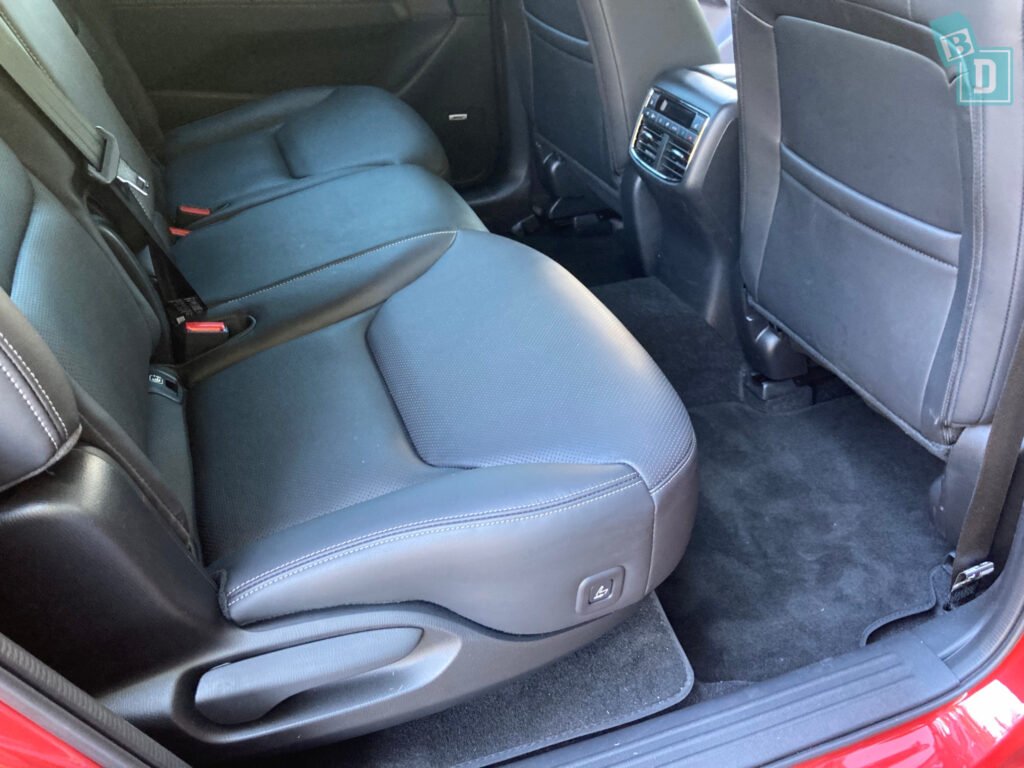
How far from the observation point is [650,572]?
93 centimetres

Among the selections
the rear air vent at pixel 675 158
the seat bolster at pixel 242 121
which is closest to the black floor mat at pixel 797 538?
the rear air vent at pixel 675 158

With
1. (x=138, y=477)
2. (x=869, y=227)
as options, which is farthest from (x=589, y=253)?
(x=138, y=477)

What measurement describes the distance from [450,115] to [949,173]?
139 cm

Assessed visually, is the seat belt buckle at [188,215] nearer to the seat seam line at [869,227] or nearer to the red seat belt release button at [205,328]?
the red seat belt release button at [205,328]

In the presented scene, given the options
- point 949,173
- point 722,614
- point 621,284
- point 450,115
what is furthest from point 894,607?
point 450,115

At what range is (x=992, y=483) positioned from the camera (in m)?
0.94

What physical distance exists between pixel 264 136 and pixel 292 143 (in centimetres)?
11

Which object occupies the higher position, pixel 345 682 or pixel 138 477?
pixel 138 477

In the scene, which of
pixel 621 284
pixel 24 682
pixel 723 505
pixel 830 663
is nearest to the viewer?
pixel 24 682

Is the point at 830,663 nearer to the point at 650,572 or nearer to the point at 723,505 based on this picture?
the point at 650,572

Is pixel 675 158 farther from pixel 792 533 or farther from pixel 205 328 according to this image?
pixel 205 328

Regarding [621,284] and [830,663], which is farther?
[621,284]

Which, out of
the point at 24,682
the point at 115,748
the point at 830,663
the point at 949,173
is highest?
the point at 949,173

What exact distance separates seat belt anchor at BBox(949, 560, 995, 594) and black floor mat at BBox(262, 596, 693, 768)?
1.16ft
